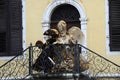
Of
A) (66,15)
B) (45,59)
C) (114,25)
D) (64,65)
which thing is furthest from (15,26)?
(114,25)

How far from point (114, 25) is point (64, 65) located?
92.7 inches

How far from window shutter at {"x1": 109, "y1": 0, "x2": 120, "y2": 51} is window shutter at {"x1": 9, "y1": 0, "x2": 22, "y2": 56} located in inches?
112

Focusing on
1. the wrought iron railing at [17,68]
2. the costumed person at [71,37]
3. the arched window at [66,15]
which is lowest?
the wrought iron railing at [17,68]

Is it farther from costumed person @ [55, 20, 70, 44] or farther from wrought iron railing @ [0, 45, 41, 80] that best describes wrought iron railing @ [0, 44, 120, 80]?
costumed person @ [55, 20, 70, 44]

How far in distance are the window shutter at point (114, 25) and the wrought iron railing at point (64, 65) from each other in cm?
67

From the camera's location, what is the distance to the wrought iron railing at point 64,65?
534 inches

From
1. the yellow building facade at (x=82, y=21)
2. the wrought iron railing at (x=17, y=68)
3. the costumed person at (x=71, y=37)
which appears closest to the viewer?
the costumed person at (x=71, y=37)

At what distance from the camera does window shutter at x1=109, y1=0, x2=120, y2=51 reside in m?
15.0

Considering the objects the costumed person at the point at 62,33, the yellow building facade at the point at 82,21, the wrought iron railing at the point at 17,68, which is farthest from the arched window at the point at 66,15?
the wrought iron railing at the point at 17,68

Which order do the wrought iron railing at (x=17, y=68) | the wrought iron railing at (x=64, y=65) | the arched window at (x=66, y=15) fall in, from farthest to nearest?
the arched window at (x=66, y=15)
the wrought iron railing at (x=17, y=68)
the wrought iron railing at (x=64, y=65)

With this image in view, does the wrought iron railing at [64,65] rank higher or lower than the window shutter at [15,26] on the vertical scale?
lower

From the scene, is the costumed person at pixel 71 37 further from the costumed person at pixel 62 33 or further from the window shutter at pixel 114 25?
the window shutter at pixel 114 25

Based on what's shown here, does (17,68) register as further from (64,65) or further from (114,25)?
(114,25)

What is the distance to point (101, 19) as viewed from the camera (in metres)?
15.0
